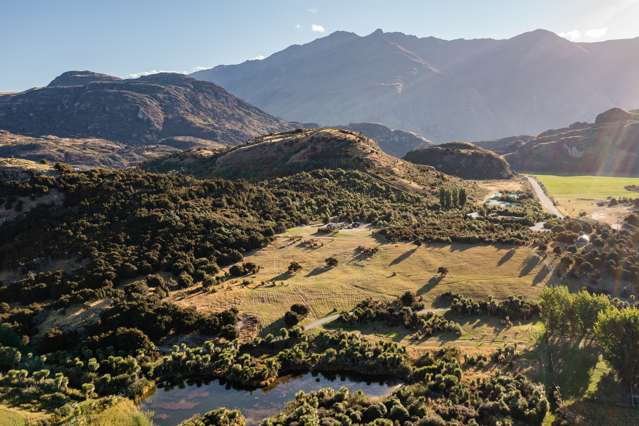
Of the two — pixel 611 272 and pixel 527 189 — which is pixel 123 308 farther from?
pixel 527 189

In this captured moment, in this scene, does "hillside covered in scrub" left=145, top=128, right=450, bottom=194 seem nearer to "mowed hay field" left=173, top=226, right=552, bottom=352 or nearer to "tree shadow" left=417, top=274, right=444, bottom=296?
"mowed hay field" left=173, top=226, right=552, bottom=352

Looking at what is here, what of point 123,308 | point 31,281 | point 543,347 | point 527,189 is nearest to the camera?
point 543,347

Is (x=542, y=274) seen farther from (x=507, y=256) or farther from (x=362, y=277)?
(x=362, y=277)

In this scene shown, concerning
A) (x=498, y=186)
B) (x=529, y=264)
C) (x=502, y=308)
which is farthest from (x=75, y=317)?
(x=498, y=186)

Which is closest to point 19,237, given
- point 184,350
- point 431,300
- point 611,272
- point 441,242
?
point 184,350

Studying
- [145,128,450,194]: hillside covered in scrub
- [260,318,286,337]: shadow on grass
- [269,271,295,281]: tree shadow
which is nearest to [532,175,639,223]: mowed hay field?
[145,128,450,194]: hillside covered in scrub

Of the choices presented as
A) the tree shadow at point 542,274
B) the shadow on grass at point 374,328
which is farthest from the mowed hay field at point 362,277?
the shadow on grass at point 374,328

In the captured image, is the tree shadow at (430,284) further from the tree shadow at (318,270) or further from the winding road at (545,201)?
the winding road at (545,201)
